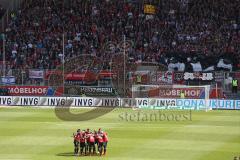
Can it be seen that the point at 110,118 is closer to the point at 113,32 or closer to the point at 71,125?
the point at 71,125

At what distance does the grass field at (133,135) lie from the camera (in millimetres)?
27156

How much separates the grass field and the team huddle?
448 millimetres

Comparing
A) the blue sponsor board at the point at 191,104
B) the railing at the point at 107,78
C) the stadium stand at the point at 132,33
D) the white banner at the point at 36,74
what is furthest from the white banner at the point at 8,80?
the blue sponsor board at the point at 191,104

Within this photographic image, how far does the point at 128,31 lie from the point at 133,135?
25.2m

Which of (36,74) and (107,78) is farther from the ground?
(36,74)

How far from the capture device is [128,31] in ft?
187

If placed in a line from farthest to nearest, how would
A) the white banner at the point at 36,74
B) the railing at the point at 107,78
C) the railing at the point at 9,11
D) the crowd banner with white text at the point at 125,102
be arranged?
the railing at the point at 9,11 < the white banner at the point at 36,74 < the railing at the point at 107,78 < the crowd banner with white text at the point at 125,102

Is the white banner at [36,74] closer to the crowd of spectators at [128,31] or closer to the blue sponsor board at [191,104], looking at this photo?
the crowd of spectators at [128,31]

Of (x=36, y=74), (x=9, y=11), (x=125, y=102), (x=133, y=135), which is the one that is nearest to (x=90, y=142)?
(x=133, y=135)

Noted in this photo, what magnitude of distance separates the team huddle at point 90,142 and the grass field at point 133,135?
1.47 feet

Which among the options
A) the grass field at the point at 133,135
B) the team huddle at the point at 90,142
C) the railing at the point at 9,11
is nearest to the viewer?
the team huddle at the point at 90,142

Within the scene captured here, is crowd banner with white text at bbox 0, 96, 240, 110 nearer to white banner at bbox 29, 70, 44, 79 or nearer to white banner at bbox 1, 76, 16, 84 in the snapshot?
white banner at bbox 1, 76, 16, 84

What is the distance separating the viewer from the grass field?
27156 millimetres

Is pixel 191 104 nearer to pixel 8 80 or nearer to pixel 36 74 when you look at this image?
pixel 36 74
